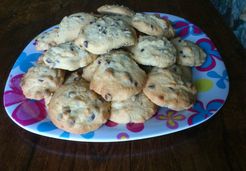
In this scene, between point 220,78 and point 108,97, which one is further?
point 220,78

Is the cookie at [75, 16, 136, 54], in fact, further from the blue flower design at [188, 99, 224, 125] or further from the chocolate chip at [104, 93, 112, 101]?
the blue flower design at [188, 99, 224, 125]

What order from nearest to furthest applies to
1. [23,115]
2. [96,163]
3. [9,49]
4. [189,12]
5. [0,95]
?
[96,163] < [23,115] < [0,95] < [9,49] < [189,12]

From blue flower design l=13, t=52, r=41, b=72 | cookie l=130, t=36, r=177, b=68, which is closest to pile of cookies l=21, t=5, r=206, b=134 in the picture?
cookie l=130, t=36, r=177, b=68

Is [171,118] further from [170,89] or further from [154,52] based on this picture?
[154,52]

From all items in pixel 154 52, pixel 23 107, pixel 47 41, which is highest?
pixel 154 52

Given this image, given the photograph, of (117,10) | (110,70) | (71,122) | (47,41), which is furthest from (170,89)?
(47,41)

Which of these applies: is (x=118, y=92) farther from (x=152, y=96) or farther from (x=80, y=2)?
(x=80, y=2)

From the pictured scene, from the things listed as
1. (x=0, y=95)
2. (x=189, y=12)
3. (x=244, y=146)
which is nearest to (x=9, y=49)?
(x=0, y=95)

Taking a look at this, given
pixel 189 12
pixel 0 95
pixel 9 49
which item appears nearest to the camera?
pixel 0 95
